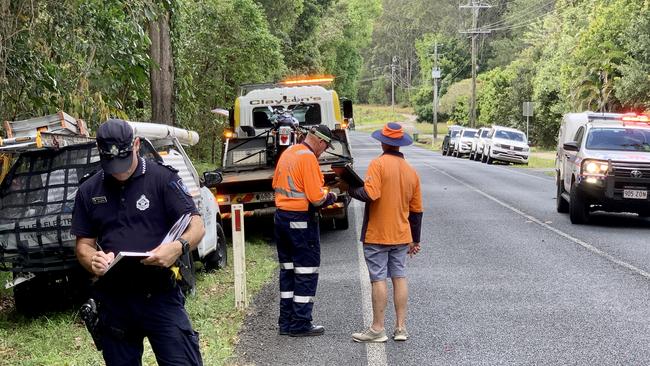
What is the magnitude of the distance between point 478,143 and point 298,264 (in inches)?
1422

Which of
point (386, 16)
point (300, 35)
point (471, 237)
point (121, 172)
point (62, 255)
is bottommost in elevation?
point (471, 237)

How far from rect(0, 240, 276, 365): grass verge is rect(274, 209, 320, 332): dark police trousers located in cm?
57

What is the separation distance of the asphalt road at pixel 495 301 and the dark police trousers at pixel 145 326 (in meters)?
2.33

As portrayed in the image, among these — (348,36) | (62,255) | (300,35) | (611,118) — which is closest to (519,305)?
(62,255)

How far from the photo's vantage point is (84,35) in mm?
10398

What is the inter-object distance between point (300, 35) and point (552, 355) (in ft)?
122

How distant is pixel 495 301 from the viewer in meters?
8.49

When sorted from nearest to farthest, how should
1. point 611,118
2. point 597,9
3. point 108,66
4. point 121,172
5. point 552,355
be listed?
point 121,172, point 552,355, point 108,66, point 611,118, point 597,9

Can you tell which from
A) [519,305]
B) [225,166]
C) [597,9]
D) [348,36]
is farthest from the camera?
[348,36]

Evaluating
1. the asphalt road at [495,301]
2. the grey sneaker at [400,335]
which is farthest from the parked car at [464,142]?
the grey sneaker at [400,335]

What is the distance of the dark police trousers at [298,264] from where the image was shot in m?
7.32

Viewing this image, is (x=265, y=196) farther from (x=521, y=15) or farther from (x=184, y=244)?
(x=521, y=15)

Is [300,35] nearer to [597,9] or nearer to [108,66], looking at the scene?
[597,9]

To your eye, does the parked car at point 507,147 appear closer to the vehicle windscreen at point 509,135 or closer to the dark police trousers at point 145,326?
the vehicle windscreen at point 509,135
